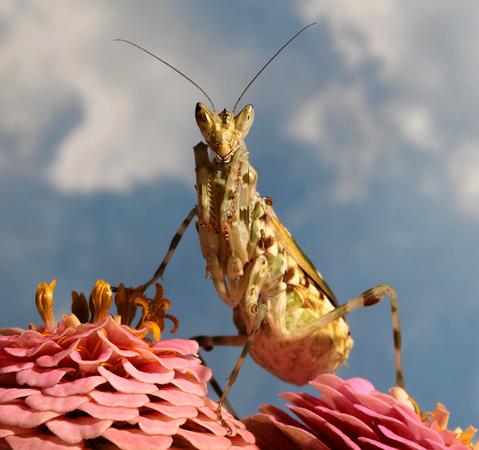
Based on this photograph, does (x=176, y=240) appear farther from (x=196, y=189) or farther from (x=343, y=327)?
(x=343, y=327)

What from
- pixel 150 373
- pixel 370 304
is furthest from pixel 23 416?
pixel 370 304

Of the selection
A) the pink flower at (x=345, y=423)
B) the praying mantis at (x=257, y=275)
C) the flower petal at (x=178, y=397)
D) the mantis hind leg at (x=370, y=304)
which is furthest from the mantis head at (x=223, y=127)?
the flower petal at (x=178, y=397)

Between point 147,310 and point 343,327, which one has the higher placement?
point 343,327

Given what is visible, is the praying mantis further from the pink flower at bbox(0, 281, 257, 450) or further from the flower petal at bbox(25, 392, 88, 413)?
the flower petal at bbox(25, 392, 88, 413)

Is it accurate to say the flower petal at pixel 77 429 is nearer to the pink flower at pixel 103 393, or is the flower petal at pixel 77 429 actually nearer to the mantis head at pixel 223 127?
the pink flower at pixel 103 393

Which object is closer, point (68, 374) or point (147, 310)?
point (68, 374)

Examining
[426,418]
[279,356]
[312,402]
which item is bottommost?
[312,402]

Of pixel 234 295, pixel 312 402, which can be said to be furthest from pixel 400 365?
pixel 312 402

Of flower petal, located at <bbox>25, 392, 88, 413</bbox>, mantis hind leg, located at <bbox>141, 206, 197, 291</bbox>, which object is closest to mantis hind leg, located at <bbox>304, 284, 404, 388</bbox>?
mantis hind leg, located at <bbox>141, 206, 197, 291</bbox>
